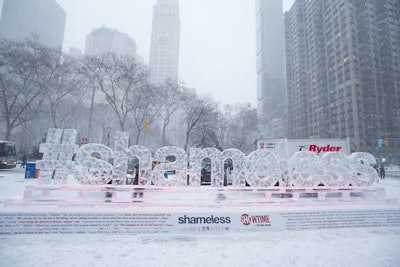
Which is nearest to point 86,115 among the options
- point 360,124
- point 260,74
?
point 360,124

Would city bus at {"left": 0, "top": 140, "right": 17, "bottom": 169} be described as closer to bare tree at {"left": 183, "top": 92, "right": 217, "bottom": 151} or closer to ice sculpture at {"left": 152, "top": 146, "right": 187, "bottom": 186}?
bare tree at {"left": 183, "top": 92, "right": 217, "bottom": 151}

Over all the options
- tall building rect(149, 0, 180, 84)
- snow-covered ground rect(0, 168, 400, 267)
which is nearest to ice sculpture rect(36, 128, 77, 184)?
snow-covered ground rect(0, 168, 400, 267)

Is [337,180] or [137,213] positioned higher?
[337,180]

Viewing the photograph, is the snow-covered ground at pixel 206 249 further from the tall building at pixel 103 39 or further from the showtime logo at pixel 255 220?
the tall building at pixel 103 39

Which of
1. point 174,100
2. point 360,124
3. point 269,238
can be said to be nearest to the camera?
point 269,238

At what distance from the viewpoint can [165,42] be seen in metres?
156

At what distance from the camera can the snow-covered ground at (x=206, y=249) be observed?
4223 millimetres

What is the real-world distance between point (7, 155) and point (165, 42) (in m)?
155

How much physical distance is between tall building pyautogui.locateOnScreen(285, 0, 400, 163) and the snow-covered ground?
2390 inches

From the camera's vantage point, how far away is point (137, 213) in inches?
219

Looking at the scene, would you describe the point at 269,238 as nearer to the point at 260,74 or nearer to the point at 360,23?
the point at 360,23

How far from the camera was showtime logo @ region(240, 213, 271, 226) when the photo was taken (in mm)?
5887

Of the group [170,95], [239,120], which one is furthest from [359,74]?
[170,95]

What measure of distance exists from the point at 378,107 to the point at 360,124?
31.2 ft
